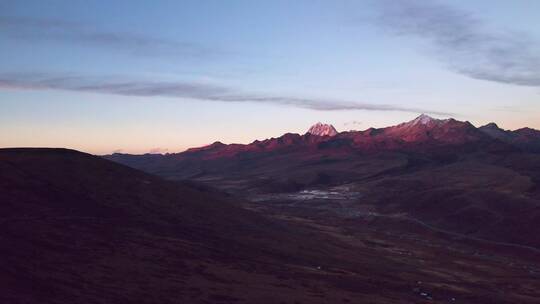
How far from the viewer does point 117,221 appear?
54.0 m

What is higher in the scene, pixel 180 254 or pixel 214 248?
pixel 180 254

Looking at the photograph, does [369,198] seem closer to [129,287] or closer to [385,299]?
[385,299]

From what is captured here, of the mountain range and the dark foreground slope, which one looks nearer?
the dark foreground slope

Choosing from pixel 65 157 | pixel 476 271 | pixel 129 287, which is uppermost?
pixel 65 157

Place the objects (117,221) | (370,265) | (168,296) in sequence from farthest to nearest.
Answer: (370,265)
(117,221)
(168,296)

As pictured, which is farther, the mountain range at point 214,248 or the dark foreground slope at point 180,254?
the mountain range at point 214,248

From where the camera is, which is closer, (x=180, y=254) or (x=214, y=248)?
(x=180, y=254)

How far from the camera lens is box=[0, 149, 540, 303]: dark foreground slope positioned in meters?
33.6

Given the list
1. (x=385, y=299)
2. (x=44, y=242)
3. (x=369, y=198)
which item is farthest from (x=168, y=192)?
(x=369, y=198)

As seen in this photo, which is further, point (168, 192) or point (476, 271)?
point (168, 192)

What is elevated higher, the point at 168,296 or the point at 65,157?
the point at 65,157

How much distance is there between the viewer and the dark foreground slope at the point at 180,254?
3356 centimetres

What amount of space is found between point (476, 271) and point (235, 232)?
28.0 metres

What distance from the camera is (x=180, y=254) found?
4391cm
